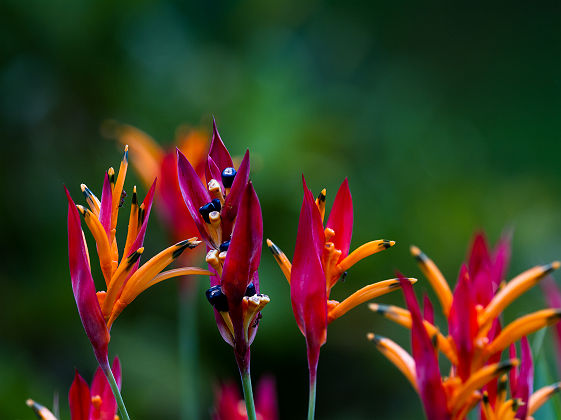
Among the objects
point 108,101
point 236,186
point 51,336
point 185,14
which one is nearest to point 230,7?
point 185,14

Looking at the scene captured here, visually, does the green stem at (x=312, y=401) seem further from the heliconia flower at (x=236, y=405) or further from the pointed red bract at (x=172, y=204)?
the pointed red bract at (x=172, y=204)

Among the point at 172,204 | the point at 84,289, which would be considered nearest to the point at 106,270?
the point at 84,289

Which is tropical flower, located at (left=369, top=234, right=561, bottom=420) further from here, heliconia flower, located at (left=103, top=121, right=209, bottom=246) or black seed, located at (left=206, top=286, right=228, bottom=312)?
heliconia flower, located at (left=103, top=121, right=209, bottom=246)

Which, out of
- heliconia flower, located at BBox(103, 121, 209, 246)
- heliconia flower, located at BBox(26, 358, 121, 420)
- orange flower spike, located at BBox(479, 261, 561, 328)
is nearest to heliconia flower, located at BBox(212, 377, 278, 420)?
heliconia flower, located at BBox(26, 358, 121, 420)

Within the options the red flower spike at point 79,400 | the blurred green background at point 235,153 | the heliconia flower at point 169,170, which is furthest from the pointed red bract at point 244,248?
the blurred green background at point 235,153

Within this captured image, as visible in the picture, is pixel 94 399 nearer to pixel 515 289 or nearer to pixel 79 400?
pixel 79 400

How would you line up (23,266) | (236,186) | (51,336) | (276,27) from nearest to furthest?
(236,186) → (51,336) → (23,266) → (276,27)

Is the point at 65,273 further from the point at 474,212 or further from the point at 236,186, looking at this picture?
the point at 236,186
